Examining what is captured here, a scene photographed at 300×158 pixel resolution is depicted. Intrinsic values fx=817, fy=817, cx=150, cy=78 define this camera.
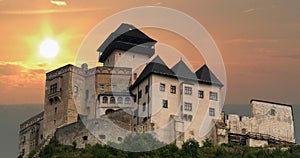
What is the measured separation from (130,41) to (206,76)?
1210 cm

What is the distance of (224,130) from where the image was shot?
10131 centimetres

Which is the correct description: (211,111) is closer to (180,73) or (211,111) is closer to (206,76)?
(206,76)

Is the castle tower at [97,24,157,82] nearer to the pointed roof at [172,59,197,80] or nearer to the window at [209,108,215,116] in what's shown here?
the pointed roof at [172,59,197,80]

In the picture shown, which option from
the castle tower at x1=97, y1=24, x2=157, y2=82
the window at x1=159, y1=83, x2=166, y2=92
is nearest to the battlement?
the castle tower at x1=97, y1=24, x2=157, y2=82

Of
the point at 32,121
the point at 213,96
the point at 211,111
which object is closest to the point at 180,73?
the point at 213,96

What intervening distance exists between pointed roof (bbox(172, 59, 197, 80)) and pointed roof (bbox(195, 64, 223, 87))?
3.61 ft

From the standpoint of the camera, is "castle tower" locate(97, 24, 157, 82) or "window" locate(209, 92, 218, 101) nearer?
"window" locate(209, 92, 218, 101)

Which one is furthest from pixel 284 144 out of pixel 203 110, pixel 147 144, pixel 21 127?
pixel 21 127

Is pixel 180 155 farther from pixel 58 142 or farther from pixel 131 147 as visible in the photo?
pixel 58 142

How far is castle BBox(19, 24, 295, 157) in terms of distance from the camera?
3851 inches

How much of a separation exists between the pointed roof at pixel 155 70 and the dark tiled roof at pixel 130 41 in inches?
164

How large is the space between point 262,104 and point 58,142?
2685 cm

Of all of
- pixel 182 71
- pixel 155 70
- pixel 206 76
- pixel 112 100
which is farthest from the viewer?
pixel 112 100

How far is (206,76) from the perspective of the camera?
103688 mm
